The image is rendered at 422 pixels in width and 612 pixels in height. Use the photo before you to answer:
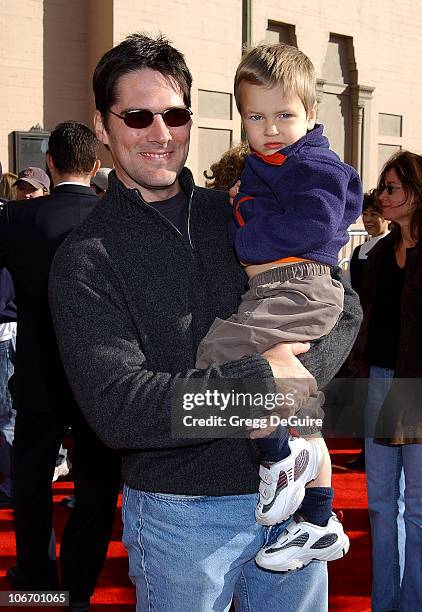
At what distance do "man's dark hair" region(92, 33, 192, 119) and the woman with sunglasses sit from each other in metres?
2.24

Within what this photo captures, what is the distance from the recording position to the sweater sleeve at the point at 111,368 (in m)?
2.00

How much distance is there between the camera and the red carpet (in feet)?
15.0

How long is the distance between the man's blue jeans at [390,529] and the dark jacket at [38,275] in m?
1.63

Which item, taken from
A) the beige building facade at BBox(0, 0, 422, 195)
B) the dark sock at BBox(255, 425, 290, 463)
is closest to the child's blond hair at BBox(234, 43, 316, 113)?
the dark sock at BBox(255, 425, 290, 463)

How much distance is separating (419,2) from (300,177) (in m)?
20.5

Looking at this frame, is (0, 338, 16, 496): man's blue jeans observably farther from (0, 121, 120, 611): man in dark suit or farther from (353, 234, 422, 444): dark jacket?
(353, 234, 422, 444): dark jacket

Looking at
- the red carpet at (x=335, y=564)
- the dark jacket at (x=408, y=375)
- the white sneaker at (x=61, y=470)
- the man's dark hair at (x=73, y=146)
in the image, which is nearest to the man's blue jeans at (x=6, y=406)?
the red carpet at (x=335, y=564)

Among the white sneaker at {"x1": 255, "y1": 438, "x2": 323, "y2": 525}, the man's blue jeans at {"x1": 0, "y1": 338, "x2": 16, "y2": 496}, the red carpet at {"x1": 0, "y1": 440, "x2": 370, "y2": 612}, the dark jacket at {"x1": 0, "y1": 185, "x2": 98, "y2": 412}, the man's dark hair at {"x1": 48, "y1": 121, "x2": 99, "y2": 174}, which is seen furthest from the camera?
the man's blue jeans at {"x1": 0, "y1": 338, "x2": 16, "y2": 496}

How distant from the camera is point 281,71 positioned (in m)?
2.57

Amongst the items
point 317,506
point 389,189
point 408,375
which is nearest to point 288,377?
point 317,506

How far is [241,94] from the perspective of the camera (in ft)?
8.83

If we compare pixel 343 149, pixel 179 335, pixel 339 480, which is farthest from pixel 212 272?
pixel 343 149

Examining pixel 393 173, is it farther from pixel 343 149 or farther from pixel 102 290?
pixel 343 149

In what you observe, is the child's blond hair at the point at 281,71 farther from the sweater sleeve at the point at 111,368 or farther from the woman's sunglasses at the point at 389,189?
the woman's sunglasses at the point at 389,189
